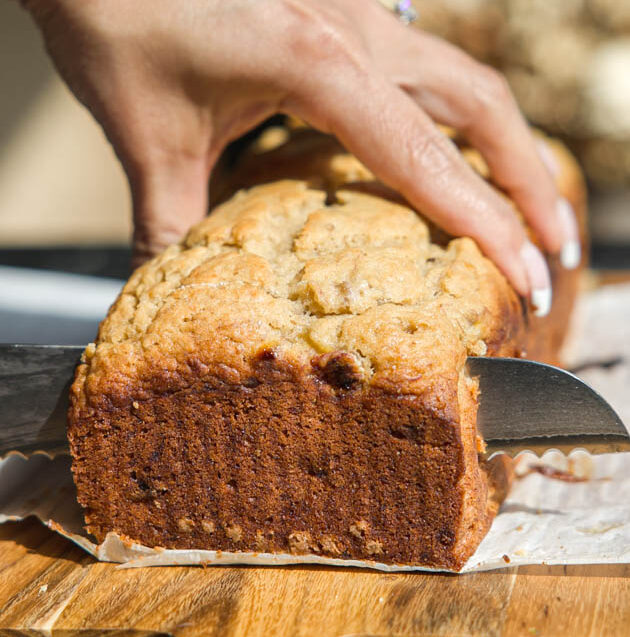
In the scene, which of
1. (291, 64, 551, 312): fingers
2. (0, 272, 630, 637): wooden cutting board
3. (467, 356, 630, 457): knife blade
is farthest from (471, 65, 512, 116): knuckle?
(0, 272, 630, 637): wooden cutting board

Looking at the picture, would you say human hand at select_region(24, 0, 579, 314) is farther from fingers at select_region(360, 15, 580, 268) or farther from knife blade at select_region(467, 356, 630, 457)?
knife blade at select_region(467, 356, 630, 457)

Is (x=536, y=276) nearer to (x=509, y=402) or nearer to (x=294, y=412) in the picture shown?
(x=509, y=402)

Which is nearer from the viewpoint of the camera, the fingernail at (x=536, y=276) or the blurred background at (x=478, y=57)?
the fingernail at (x=536, y=276)

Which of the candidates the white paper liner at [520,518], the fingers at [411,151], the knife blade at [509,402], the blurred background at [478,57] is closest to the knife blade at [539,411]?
the knife blade at [509,402]

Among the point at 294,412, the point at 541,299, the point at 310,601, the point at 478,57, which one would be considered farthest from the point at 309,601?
the point at 478,57

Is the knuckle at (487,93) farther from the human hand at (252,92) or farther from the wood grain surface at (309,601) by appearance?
the wood grain surface at (309,601)

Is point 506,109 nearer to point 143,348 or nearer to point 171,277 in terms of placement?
point 171,277

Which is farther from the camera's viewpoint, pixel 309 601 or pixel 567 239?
pixel 567 239
